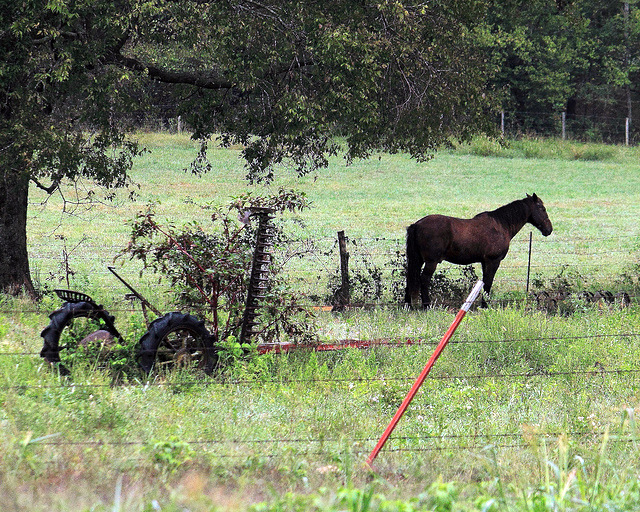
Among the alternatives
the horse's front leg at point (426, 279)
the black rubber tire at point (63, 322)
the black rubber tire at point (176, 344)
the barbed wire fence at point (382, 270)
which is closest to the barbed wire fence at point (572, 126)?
the barbed wire fence at point (382, 270)

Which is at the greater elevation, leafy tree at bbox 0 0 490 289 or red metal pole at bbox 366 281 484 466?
leafy tree at bbox 0 0 490 289

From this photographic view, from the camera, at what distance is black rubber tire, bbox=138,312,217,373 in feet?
24.6

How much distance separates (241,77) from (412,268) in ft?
14.0

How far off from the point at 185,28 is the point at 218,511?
8875 mm

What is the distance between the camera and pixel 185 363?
7633 millimetres

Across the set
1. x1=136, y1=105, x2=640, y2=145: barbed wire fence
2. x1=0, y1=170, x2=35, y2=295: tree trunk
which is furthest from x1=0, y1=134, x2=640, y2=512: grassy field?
x1=136, y1=105, x2=640, y2=145: barbed wire fence

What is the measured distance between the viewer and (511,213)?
572 inches

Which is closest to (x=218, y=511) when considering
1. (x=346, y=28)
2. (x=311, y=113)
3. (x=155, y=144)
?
(x=311, y=113)

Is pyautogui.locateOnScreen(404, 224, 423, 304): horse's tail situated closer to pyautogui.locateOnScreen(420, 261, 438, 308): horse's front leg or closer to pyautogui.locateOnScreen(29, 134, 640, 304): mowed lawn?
pyautogui.locateOnScreen(420, 261, 438, 308): horse's front leg

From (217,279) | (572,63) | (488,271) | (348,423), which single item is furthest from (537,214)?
(572,63)

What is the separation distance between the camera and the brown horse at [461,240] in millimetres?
13562

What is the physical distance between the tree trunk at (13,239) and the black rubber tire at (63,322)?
4968mm

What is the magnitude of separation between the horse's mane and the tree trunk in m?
7.77

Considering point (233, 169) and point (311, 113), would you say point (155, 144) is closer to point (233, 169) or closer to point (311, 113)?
point (233, 169)
